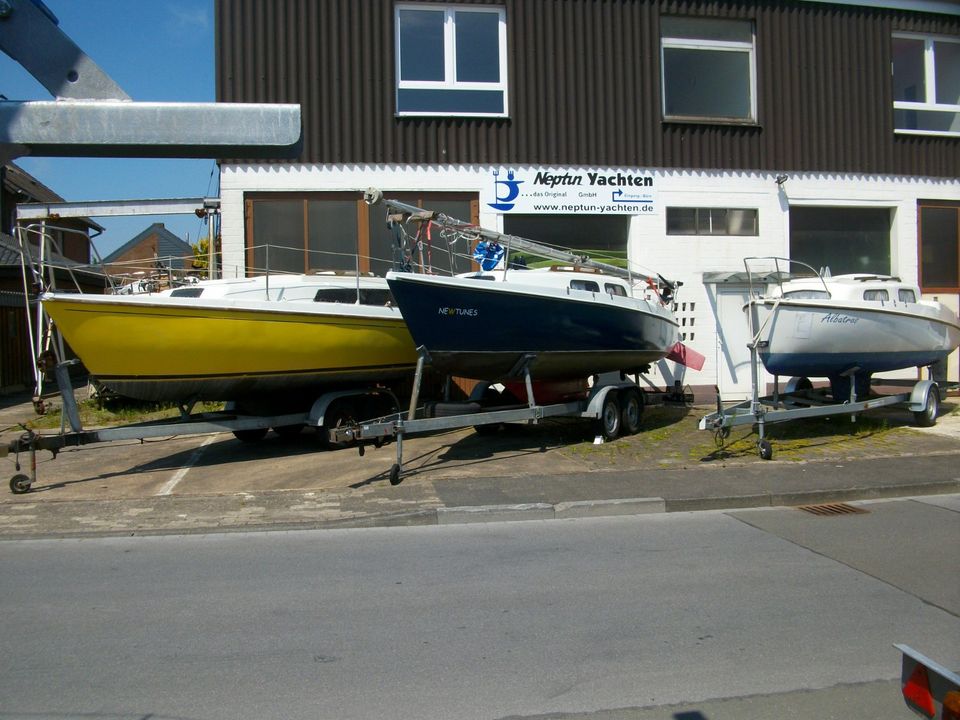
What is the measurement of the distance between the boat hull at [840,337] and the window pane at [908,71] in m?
7.53

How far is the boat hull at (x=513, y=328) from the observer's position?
1034 centimetres

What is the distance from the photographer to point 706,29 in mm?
17000

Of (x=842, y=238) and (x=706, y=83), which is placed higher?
(x=706, y=83)

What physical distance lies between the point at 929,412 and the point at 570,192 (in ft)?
24.1

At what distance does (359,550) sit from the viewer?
737 cm

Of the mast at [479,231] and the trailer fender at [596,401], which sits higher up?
the mast at [479,231]

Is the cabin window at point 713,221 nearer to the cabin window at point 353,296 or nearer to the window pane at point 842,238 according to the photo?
the window pane at point 842,238

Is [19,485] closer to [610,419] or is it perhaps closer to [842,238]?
[610,419]

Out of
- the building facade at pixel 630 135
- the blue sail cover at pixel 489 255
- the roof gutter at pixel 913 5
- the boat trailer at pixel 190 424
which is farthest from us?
the roof gutter at pixel 913 5

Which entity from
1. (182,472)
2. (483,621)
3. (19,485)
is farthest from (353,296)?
(483,621)

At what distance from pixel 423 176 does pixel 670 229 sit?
5029 mm

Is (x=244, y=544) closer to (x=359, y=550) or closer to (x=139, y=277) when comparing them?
(x=359, y=550)

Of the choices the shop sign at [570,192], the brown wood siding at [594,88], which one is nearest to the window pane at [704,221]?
the brown wood siding at [594,88]

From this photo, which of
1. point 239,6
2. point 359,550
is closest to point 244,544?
point 359,550
